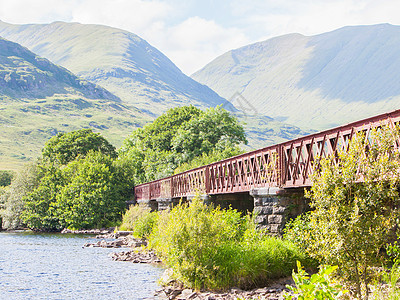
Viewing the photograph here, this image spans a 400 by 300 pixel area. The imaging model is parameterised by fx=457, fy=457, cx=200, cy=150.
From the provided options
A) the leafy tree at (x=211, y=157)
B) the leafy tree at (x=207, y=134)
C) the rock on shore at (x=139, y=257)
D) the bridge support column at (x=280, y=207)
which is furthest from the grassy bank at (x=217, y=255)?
the leafy tree at (x=207, y=134)

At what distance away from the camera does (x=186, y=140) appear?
185 feet

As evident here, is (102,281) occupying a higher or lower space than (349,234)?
lower

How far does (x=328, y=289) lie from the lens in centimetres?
602

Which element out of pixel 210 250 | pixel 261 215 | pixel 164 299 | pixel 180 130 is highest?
pixel 180 130

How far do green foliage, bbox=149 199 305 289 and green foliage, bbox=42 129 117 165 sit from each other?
172ft

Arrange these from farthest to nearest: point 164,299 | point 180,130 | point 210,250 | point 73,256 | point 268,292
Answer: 1. point 180,130
2. point 73,256
3. point 210,250
4. point 164,299
5. point 268,292

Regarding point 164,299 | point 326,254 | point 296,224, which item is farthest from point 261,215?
point 326,254

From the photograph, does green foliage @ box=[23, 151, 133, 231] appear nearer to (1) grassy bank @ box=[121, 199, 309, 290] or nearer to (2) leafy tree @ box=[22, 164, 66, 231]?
(2) leafy tree @ box=[22, 164, 66, 231]

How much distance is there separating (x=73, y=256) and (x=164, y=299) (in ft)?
55.9

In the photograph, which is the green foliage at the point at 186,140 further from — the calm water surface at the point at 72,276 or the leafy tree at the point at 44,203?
the calm water surface at the point at 72,276

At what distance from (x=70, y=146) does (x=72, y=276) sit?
161ft

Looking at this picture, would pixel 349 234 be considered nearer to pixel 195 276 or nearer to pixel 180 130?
pixel 195 276

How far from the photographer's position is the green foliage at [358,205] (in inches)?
402

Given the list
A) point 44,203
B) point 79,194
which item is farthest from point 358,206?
point 44,203
